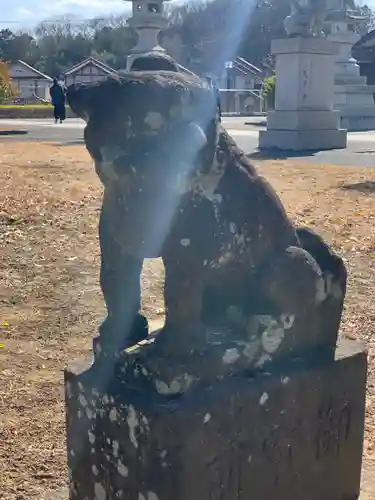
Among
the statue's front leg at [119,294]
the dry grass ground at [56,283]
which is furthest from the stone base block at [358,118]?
the statue's front leg at [119,294]

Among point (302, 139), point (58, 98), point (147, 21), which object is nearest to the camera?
point (302, 139)

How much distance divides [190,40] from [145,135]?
63.3 meters

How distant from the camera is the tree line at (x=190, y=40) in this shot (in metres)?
59.9

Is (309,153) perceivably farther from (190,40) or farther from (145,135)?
(190,40)

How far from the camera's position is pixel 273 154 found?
15664 millimetres

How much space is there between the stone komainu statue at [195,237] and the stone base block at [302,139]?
46.3 feet

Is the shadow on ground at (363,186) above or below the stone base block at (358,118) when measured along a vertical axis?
below

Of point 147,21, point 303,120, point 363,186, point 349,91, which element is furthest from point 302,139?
point 147,21

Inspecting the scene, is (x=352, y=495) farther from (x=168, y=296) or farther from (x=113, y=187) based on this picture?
(x=113, y=187)

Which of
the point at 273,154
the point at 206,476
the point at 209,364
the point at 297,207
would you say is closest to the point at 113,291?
the point at 209,364

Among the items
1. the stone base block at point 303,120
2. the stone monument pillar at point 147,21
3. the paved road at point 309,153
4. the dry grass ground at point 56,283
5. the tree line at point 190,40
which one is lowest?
the dry grass ground at point 56,283

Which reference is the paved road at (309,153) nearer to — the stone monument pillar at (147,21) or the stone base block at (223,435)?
the stone monument pillar at (147,21)

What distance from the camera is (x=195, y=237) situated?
2355mm

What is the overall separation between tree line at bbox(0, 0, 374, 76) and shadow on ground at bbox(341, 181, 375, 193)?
48.5 m
